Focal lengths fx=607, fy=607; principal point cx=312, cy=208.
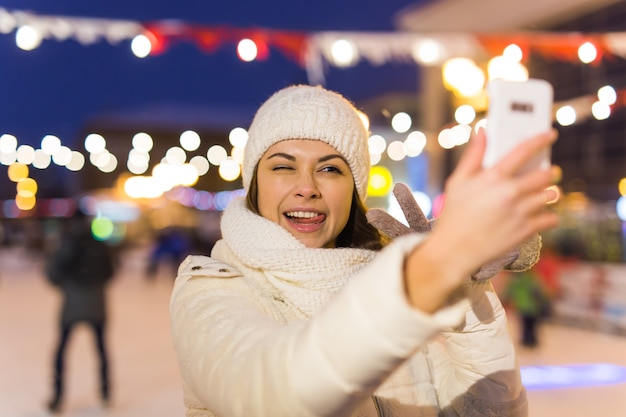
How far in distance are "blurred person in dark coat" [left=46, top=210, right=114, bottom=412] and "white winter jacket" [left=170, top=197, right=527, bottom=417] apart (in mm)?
4061

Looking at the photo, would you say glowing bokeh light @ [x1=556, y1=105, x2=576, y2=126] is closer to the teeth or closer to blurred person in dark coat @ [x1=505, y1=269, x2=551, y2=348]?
blurred person in dark coat @ [x1=505, y1=269, x2=551, y2=348]

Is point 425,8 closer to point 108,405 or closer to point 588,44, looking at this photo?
point 588,44

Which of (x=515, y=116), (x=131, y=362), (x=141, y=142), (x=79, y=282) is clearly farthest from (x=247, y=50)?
(x=141, y=142)

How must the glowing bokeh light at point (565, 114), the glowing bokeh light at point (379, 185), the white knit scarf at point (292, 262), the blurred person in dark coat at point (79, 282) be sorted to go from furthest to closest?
the glowing bokeh light at point (379, 185) < the glowing bokeh light at point (565, 114) < the blurred person in dark coat at point (79, 282) < the white knit scarf at point (292, 262)

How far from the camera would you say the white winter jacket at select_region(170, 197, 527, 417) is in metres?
0.74

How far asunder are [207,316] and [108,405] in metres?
4.44

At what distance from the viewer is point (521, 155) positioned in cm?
68

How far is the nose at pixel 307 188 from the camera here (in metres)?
1.41

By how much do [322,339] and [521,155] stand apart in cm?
33

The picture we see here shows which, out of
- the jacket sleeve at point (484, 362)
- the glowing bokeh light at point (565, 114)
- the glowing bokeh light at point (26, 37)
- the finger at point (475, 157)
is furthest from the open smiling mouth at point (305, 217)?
the glowing bokeh light at point (565, 114)

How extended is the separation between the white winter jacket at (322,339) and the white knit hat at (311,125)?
17 centimetres

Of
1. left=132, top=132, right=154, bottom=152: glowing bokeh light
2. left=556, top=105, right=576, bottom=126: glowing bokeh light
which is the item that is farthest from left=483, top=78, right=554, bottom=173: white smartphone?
left=132, top=132, right=154, bottom=152: glowing bokeh light

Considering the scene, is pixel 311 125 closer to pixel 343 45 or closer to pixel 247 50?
pixel 247 50

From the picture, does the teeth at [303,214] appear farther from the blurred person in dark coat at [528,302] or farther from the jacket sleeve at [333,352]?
the blurred person in dark coat at [528,302]
